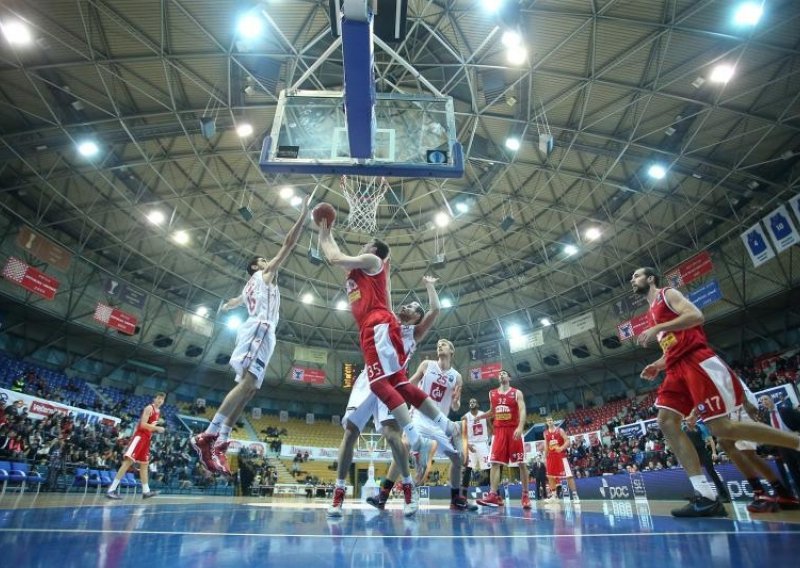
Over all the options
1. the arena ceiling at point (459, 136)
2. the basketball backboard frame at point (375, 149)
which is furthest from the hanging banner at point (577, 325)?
the basketball backboard frame at point (375, 149)

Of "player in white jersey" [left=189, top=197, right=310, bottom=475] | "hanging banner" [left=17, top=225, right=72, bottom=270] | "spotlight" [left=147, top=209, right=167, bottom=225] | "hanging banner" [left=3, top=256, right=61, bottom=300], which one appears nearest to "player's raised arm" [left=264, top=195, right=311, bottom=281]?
"player in white jersey" [left=189, top=197, right=310, bottom=475]

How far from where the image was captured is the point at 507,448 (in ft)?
22.7

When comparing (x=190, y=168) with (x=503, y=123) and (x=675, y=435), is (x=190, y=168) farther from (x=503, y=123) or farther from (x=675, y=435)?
(x=675, y=435)

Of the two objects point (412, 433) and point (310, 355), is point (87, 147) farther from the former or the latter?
point (310, 355)

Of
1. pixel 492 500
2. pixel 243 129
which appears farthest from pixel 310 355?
pixel 492 500

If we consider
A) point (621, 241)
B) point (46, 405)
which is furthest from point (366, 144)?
point (621, 241)

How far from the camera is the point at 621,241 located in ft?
72.9

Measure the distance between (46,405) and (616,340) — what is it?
2783cm

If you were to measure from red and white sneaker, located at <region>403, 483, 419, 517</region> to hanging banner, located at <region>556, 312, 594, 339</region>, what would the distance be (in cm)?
2038

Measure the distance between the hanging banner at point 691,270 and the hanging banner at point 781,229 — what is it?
242 cm

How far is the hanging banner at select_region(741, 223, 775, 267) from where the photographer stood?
14.7 m

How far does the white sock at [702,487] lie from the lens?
143 inches

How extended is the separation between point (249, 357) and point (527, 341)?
23.4 meters

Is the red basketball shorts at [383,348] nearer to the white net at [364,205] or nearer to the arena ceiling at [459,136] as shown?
the arena ceiling at [459,136]
